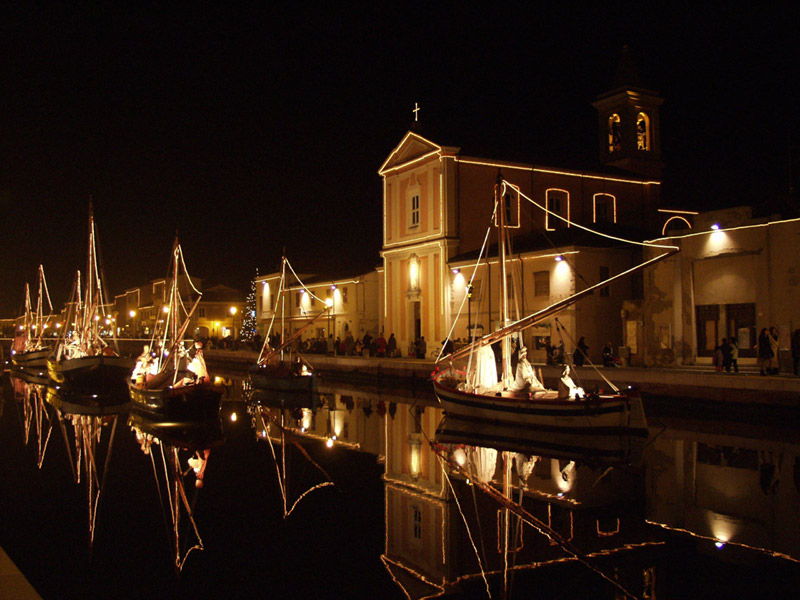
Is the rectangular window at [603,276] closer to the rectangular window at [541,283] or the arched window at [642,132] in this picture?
the rectangular window at [541,283]

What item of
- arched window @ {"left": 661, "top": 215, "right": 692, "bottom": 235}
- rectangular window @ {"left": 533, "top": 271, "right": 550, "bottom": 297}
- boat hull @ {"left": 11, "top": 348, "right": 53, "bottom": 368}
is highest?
arched window @ {"left": 661, "top": 215, "right": 692, "bottom": 235}

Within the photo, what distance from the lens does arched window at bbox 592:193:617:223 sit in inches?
2051

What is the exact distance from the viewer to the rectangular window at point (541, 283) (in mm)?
39312

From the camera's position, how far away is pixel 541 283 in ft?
130

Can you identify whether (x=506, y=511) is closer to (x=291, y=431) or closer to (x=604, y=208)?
(x=291, y=431)

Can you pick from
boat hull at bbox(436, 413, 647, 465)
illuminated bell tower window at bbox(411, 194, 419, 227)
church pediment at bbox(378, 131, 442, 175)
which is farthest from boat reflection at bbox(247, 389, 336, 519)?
church pediment at bbox(378, 131, 442, 175)

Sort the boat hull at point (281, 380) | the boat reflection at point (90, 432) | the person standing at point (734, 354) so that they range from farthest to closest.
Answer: the boat hull at point (281, 380) → the person standing at point (734, 354) → the boat reflection at point (90, 432)

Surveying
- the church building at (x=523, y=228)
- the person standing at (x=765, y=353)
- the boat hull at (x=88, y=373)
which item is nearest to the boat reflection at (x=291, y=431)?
the church building at (x=523, y=228)

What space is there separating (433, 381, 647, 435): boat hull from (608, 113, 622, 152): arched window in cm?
3695

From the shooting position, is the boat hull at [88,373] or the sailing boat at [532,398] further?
Result: the boat hull at [88,373]

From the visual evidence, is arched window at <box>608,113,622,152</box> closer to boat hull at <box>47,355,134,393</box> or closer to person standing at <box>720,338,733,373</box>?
person standing at <box>720,338,733,373</box>

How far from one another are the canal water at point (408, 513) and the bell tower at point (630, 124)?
34.8 m

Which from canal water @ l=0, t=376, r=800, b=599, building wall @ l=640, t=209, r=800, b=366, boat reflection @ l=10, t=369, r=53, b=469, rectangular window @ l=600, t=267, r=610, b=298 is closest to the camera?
canal water @ l=0, t=376, r=800, b=599

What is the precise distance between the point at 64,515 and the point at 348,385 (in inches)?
1082
